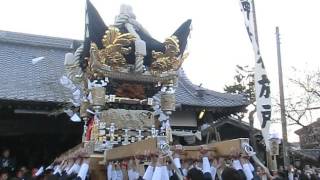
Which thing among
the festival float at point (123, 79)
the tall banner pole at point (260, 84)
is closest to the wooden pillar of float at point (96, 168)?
the festival float at point (123, 79)

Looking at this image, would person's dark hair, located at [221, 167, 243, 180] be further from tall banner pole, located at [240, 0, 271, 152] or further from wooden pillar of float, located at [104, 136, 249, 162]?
tall banner pole, located at [240, 0, 271, 152]

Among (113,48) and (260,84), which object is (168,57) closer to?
(113,48)

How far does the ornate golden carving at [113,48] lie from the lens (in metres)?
7.22

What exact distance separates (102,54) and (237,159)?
3.45m

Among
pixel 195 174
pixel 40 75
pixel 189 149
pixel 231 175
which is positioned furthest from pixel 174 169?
pixel 40 75

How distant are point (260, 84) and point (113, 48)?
259 cm

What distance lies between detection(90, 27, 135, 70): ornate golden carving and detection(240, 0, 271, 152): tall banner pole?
206 centimetres

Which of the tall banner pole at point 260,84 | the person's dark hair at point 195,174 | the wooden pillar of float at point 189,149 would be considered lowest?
the person's dark hair at point 195,174

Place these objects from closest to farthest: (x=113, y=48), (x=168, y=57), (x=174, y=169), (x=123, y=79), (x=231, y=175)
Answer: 1. (x=231, y=175)
2. (x=174, y=169)
3. (x=113, y=48)
4. (x=123, y=79)
5. (x=168, y=57)

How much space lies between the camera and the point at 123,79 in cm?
762

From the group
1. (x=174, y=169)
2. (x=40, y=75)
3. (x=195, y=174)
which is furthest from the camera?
(x=40, y=75)

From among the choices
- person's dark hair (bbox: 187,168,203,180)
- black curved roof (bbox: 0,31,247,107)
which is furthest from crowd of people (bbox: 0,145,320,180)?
black curved roof (bbox: 0,31,247,107)

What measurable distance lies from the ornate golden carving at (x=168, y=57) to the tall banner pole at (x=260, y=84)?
1327 millimetres

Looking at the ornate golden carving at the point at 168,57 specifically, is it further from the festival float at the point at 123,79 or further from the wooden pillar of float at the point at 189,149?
the wooden pillar of float at the point at 189,149
